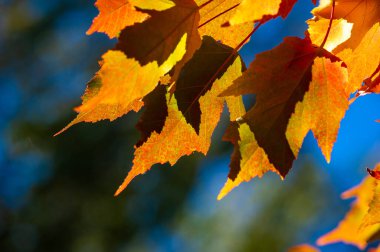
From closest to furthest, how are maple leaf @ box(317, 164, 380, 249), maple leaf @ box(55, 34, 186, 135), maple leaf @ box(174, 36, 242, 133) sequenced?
maple leaf @ box(55, 34, 186, 135), maple leaf @ box(174, 36, 242, 133), maple leaf @ box(317, 164, 380, 249)

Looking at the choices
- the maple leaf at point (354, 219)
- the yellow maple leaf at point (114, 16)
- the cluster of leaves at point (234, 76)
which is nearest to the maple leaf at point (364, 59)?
the cluster of leaves at point (234, 76)

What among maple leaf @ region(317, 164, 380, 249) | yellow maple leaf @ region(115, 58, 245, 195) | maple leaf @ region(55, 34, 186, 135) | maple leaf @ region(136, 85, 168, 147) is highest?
maple leaf @ region(55, 34, 186, 135)

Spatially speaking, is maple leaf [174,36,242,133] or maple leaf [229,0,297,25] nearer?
maple leaf [229,0,297,25]

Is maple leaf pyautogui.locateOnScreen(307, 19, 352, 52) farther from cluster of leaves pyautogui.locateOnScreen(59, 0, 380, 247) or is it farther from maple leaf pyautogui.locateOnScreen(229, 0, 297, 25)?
maple leaf pyautogui.locateOnScreen(229, 0, 297, 25)

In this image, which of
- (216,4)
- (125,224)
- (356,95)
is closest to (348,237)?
(356,95)

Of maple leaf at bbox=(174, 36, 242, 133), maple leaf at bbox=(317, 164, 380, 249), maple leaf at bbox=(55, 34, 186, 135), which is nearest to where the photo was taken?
maple leaf at bbox=(55, 34, 186, 135)

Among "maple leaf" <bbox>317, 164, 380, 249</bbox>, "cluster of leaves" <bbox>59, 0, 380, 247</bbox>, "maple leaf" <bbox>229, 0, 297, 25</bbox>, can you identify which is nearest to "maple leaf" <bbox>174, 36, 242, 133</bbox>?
"cluster of leaves" <bbox>59, 0, 380, 247</bbox>

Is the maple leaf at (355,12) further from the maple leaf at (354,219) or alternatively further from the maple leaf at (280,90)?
the maple leaf at (354,219)

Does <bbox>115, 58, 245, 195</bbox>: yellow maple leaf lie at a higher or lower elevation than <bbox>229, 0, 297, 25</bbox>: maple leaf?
lower
